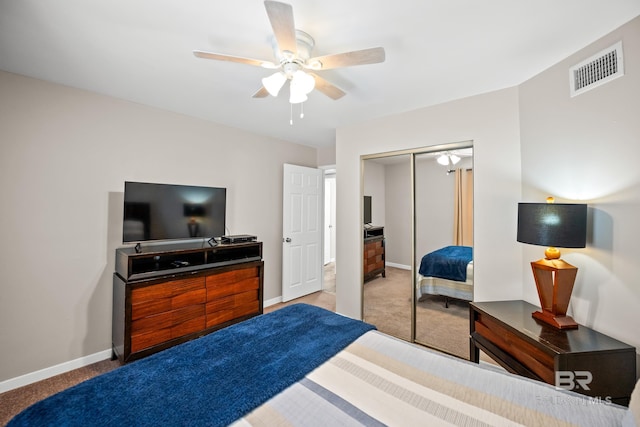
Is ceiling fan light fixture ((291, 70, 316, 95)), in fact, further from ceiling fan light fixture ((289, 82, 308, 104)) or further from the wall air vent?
the wall air vent

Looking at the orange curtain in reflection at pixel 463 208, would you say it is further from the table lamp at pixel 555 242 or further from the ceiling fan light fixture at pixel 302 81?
the ceiling fan light fixture at pixel 302 81

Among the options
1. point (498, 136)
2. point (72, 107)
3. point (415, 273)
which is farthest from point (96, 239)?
point (498, 136)

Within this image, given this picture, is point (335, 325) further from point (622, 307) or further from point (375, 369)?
point (622, 307)

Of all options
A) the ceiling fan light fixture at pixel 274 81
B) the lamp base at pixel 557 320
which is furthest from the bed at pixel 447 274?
the ceiling fan light fixture at pixel 274 81

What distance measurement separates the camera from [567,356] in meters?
1.40

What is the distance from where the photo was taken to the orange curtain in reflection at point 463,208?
2.58 metres

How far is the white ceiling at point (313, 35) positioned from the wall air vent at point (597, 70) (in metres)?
0.13

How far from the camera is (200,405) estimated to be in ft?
3.58

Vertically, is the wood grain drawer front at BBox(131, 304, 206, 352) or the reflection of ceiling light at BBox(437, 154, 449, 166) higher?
the reflection of ceiling light at BBox(437, 154, 449, 166)

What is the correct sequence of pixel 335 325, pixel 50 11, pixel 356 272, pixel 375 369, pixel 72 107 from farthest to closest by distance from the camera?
pixel 356 272
pixel 72 107
pixel 335 325
pixel 50 11
pixel 375 369

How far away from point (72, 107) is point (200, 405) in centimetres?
277

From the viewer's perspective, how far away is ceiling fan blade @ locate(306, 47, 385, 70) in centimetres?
144

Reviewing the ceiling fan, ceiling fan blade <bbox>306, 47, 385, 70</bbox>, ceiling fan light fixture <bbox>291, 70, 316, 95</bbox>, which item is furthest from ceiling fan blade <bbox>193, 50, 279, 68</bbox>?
ceiling fan blade <bbox>306, 47, 385, 70</bbox>

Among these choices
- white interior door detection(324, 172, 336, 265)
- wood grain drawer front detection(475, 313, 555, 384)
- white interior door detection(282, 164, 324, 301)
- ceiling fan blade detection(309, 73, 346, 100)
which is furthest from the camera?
white interior door detection(324, 172, 336, 265)
